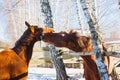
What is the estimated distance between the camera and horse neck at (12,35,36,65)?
18.3 feet

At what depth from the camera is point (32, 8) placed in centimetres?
3278

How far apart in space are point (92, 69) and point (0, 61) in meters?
1.96

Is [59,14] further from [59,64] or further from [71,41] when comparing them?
[71,41]

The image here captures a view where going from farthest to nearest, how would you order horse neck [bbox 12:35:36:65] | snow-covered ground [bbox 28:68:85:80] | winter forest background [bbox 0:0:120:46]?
1. winter forest background [bbox 0:0:120:46]
2. snow-covered ground [bbox 28:68:85:80]
3. horse neck [bbox 12:35:36:65]

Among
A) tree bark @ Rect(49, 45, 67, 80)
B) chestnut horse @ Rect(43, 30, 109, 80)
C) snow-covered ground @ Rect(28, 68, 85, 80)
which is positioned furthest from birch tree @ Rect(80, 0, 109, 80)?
snow-covered ground @ Rect(28, 68, 85, 80)

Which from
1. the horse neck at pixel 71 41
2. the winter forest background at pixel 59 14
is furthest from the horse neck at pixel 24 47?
the winter forest background at pixel 59 14

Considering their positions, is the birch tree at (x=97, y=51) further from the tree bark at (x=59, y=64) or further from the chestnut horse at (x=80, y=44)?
the tree bark at (x=59, y=64)

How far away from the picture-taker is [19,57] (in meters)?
5.48

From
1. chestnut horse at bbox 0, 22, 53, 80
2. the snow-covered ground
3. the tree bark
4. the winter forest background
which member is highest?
the winter forest background

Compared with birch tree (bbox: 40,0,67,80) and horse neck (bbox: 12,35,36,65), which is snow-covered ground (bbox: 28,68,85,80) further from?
horse neck (bbox: 12,35,36,65)

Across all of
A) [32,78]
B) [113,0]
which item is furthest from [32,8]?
→ [32,78]

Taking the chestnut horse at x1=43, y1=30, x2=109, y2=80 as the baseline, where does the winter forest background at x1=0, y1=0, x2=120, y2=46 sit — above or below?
above

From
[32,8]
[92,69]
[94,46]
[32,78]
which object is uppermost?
[32,8]

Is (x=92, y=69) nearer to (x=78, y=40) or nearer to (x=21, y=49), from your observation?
(x=78, y=40)
